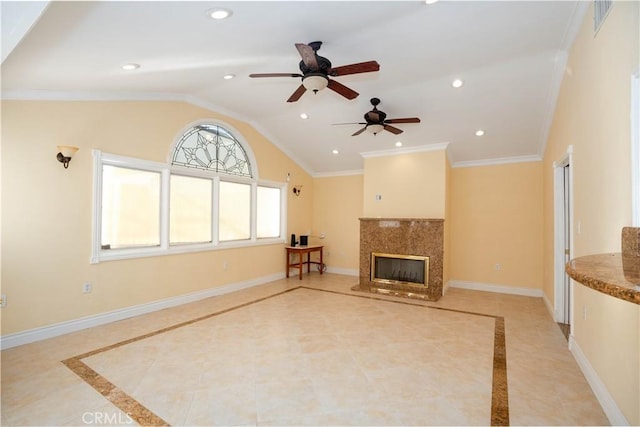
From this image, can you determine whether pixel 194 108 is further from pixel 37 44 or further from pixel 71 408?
pixel 71 408

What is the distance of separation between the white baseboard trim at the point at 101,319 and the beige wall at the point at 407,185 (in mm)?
3196

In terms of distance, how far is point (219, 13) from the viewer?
2.57 metres

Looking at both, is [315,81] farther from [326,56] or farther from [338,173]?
[338,173]

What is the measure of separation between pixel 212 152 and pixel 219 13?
321cm

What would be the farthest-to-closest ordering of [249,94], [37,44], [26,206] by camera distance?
[249,94], [26,206], [37,44]

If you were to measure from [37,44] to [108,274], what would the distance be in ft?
8.77

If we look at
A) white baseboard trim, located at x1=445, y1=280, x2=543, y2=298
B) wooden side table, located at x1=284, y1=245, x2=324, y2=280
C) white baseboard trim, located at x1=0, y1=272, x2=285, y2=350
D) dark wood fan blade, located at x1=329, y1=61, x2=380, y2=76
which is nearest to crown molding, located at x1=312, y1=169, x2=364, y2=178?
wooden side table, located at x1=284, y1=245, x2=324, y2=280

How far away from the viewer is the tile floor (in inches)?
88.7

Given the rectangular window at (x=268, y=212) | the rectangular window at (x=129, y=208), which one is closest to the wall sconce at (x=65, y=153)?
the rectangular window at (x=129, y=208)

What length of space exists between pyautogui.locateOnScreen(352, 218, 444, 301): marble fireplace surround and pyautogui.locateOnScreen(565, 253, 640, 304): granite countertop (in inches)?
163

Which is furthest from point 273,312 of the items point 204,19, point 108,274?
point 204,19

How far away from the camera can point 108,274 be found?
411cm

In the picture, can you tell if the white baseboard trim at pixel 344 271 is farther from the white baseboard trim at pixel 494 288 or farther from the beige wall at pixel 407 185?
the white baseboard trim at pixel 494 288

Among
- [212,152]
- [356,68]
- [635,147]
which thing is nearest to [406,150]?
[356,68]
